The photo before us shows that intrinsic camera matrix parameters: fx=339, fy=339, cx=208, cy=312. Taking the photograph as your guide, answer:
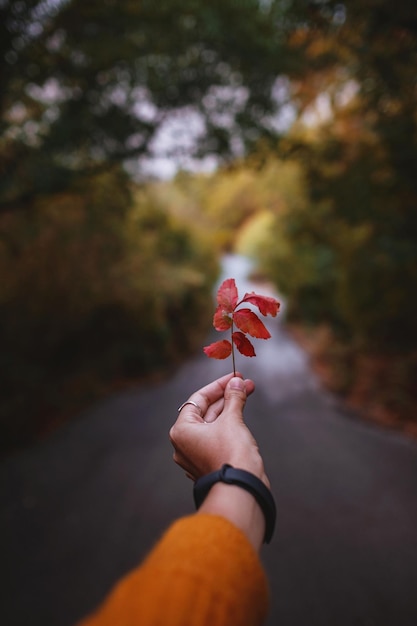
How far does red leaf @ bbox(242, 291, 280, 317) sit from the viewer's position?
103 centimetres

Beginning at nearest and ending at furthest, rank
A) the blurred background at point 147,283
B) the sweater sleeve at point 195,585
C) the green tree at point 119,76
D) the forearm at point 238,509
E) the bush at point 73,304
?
1. the sweater sleeve at point 195,585
2. the forearm at point 238,509
3. the blurred background at point 147,283
4. the green tree at point 119,76
5. the bush at point 73,304

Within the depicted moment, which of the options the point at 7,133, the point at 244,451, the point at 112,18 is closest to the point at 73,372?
the point at 7,133

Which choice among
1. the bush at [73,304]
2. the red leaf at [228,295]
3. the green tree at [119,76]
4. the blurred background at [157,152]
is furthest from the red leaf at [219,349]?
the bush at [73,304]

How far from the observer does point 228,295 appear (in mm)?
1032

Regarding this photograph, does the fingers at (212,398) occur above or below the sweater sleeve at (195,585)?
above

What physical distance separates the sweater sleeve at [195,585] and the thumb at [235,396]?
1.15 ft

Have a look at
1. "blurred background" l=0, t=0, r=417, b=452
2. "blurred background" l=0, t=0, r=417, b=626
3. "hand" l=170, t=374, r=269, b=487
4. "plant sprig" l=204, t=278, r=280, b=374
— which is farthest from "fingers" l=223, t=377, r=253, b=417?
"blurred background" l=0, t=0, r=417, b=452

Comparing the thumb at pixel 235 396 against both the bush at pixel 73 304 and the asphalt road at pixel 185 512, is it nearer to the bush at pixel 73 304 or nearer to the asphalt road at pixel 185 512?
the asphalt road at pixel 185 512

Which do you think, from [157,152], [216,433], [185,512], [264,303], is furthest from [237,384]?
[157,152]

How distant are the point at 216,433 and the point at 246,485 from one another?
0.18 m

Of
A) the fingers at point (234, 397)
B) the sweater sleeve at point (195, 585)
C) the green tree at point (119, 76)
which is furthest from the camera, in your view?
the green tree at point (119, 76)

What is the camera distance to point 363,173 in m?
5.29

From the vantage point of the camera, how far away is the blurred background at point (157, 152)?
4336 mm

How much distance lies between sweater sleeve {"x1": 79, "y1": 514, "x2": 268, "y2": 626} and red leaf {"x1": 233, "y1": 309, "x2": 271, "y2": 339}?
19.6 inches
